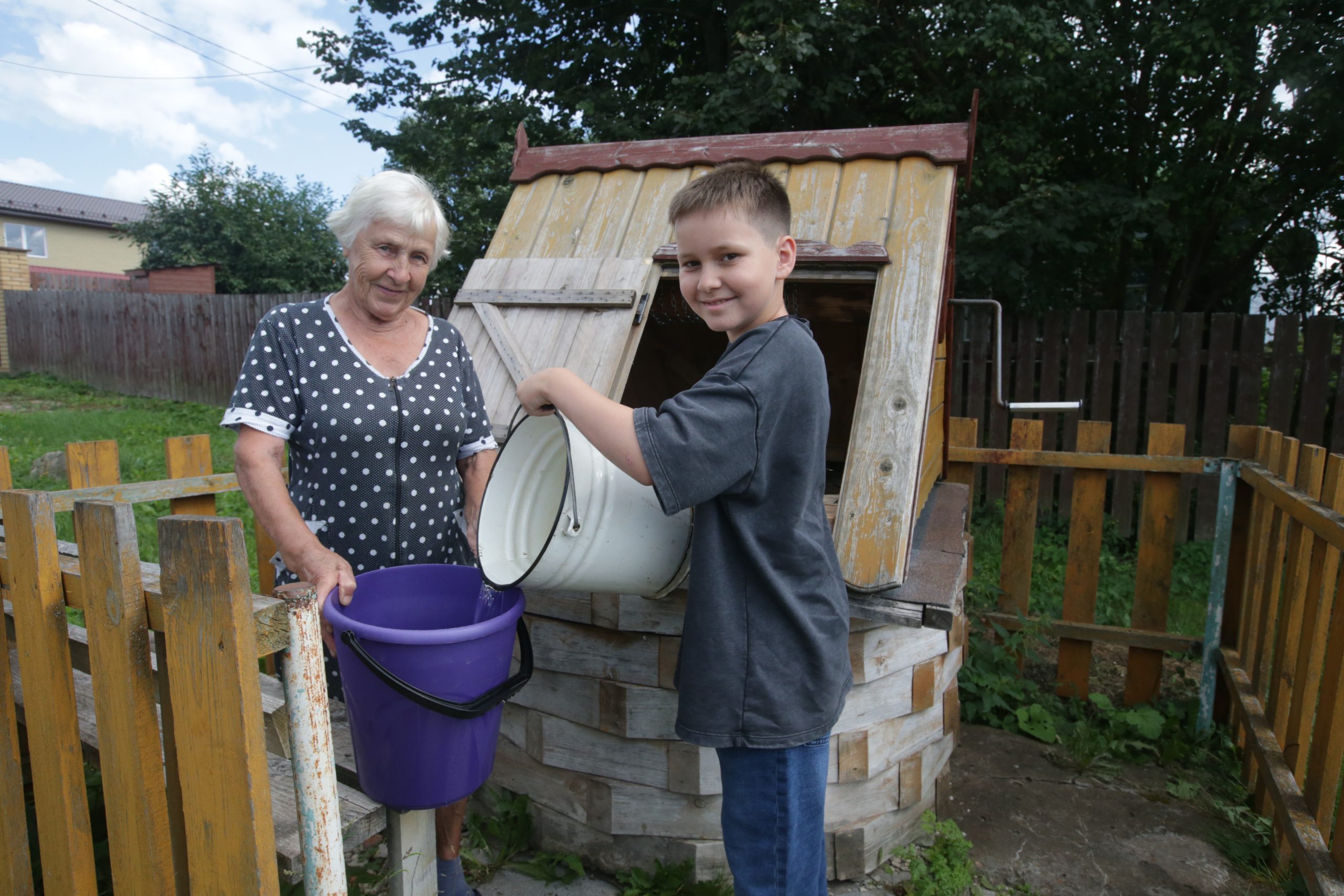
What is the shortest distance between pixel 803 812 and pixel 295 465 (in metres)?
1.51

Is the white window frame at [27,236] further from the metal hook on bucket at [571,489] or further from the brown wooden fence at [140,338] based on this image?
the metal hook on bucket at [571,489]

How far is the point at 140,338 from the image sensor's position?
14984 millimetres

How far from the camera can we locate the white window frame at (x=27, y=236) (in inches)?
1251

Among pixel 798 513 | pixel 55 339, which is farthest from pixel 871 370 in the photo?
pixel 55 339

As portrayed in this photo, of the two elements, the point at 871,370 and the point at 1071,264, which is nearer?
the point at 871,370

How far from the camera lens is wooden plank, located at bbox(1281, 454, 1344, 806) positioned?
246 cm

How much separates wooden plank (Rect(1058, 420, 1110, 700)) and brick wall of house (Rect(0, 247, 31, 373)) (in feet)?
72.9

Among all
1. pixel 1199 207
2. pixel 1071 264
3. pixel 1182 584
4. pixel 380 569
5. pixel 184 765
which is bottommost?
pixel 1182 584

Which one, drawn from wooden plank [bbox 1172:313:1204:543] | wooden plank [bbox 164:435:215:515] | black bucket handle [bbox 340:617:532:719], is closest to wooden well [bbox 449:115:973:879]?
black bucket handle [bbox 340:617:532:719]

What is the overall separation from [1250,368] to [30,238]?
39724 mm

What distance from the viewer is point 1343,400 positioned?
578cm

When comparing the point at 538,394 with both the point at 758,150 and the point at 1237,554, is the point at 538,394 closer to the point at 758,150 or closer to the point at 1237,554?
the point at 758,150

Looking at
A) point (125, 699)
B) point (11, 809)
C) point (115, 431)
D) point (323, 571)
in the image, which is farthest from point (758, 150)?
point (115, 431)

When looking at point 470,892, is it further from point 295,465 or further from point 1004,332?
point 1004,332
